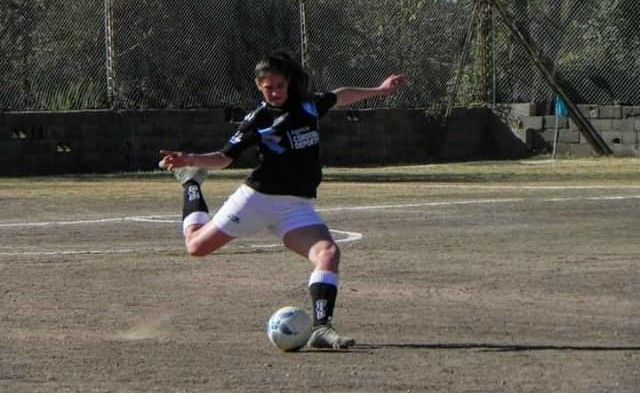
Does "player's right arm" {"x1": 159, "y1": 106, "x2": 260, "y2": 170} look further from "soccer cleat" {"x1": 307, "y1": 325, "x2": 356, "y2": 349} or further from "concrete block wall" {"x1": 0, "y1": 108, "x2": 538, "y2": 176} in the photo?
"concrete block wall" {"x1": 0, "y1": 108, "x2": 538, "y2": 176}

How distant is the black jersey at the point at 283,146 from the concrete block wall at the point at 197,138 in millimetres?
16362

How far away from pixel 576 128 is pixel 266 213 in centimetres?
1990

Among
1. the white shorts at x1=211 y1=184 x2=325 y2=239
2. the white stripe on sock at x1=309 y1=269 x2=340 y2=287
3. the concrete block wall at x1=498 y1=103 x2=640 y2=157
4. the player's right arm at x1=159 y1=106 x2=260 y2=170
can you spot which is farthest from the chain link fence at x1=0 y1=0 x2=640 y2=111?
the white stripe on sock at x1=309 y1=269 x2=340 y2=287

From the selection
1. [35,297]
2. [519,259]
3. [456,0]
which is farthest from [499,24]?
[35,297]

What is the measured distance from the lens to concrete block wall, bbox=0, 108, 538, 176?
24984mm

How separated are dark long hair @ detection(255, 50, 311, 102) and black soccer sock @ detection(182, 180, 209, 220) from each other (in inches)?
43.4

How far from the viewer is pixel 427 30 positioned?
30.0 m

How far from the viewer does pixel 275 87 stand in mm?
8930

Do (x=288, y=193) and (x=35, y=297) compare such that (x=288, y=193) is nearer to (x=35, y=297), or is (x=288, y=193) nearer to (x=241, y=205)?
(x=241, y=205)

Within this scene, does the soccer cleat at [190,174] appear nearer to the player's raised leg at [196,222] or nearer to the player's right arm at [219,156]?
the player's raised leg at [196,222]

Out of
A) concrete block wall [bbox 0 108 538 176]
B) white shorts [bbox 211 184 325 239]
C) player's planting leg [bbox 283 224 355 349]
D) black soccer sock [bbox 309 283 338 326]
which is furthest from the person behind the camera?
concrete block wall [bbox 0 108 538 176]

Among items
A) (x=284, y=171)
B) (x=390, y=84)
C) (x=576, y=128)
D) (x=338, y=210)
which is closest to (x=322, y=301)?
(x=284, y=171)

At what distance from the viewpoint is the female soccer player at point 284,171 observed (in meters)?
8.88

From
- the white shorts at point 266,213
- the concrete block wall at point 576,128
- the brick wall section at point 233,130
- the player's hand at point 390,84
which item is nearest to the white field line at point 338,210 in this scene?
the player's hand at point 390,84
